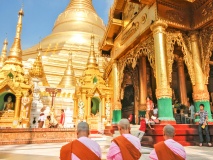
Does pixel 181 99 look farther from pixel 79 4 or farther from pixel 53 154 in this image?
pixel 79 4

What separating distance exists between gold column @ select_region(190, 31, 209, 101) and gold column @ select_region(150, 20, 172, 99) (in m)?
1.34

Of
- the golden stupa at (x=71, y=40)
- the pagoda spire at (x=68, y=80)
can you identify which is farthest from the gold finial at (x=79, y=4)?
the pagoda spire at (x=68, y=80)

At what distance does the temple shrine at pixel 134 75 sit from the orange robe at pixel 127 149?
12.5ft

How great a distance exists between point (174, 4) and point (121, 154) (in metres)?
6.79

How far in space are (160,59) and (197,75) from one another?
1.72 meters

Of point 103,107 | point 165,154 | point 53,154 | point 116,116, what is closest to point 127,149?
point 165,154

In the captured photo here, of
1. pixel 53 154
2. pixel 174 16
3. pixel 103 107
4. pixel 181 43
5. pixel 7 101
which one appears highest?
pixel 174 16

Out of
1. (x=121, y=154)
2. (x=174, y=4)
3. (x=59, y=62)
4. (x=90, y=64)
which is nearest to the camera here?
(x=121, y=154)

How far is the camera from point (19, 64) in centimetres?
1432

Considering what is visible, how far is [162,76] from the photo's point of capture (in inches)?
248

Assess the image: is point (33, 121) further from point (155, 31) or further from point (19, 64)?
point (155, 31)

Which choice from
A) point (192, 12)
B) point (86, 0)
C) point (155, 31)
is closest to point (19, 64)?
point (155, 31)

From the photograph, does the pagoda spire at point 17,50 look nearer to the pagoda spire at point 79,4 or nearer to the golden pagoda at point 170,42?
the golden pagoda at point 170,42

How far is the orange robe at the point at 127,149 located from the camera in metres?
1.98
